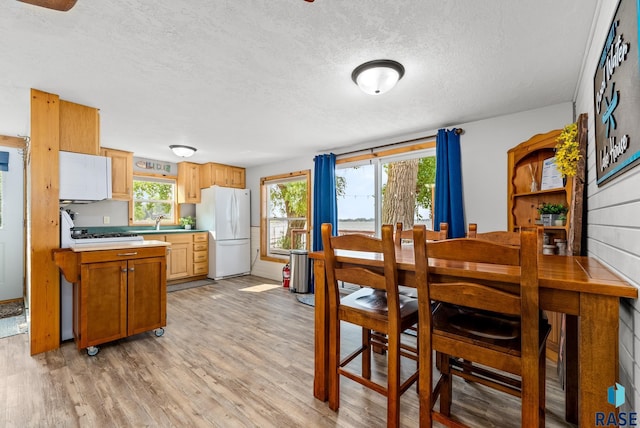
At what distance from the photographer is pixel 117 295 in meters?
2.63

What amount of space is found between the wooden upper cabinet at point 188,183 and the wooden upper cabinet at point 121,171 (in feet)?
3.70

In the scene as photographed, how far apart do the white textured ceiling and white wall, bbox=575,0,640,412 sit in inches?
10.1

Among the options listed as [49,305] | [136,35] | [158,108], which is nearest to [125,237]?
[49,305]

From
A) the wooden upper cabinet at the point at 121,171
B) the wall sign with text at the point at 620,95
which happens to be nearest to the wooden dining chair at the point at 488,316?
the wall sign with text at the point at 620,95

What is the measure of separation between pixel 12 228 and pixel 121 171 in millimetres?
1509

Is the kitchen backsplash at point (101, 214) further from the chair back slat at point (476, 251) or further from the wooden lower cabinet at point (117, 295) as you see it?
the chair back slat at point (476, 251)

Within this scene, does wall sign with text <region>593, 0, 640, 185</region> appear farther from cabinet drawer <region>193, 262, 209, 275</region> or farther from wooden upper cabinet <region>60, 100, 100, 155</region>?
cabinet drawer <region>193, 262, 209, 275</region>

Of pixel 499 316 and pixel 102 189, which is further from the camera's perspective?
pixel 102 189

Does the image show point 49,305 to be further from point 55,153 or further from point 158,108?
point 158,108

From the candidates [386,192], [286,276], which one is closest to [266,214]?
[286,276]

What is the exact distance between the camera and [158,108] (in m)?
2.95

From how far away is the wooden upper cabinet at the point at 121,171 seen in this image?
4.32 metres

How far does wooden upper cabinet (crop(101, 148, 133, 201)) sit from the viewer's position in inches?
170

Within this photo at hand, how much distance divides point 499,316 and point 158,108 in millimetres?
3387
